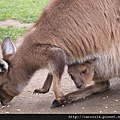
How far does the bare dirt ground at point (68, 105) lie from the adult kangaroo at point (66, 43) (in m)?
0.18

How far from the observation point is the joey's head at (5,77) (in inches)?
213

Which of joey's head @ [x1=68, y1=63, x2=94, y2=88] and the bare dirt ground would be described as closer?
the bare dirt ground

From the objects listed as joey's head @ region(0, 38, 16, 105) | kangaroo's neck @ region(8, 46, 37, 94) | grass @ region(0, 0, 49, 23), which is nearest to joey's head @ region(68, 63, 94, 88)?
kangaroo's neck @ region(8, 46, 37, 94)

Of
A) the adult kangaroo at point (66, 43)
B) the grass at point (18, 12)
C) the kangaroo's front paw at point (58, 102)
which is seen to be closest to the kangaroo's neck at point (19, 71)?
the adult kangaroo at point (66, 43)

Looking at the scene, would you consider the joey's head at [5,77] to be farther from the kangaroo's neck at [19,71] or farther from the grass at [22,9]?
the grass at [22,9]

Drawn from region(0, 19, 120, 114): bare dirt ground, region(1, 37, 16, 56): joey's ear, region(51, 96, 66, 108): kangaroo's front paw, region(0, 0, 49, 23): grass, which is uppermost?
region(1, 37, 16, 56): joey's ear

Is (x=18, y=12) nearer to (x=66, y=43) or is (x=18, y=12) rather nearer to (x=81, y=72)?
(x=81, y=72)

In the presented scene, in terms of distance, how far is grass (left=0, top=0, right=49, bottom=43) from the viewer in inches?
383

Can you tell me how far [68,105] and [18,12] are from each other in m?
6.83

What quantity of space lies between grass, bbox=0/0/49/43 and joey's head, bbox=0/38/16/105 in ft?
11.4

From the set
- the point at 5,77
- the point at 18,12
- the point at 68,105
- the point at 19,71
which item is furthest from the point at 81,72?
the point at 18,12

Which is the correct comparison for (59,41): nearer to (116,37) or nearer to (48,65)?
(48,65)

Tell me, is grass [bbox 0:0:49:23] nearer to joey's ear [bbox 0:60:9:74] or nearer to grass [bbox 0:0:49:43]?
grass [bbox 0:0:49:43]

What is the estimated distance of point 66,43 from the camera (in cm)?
526
